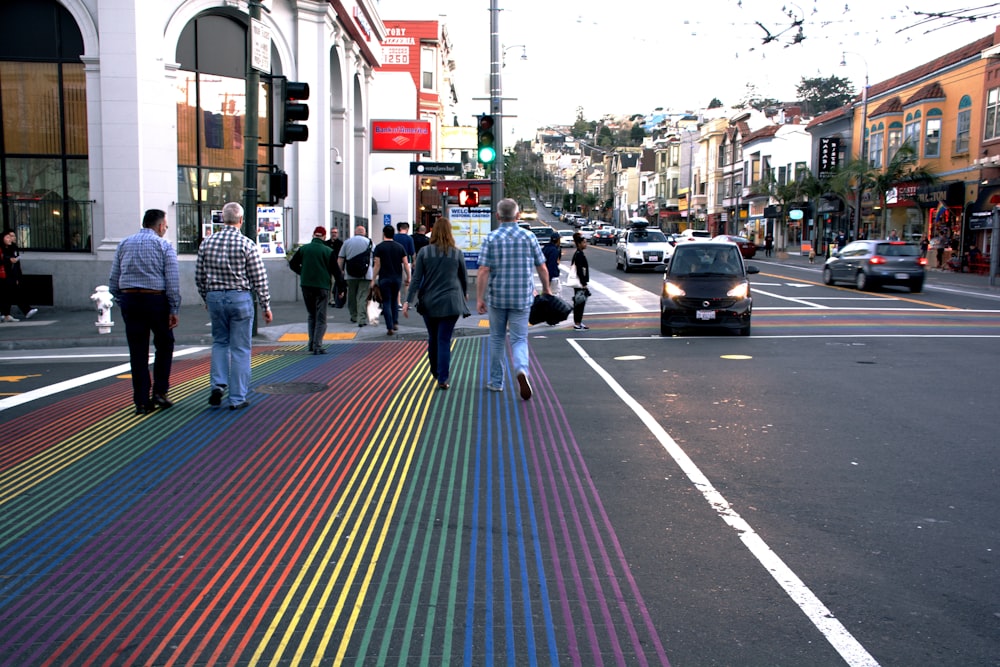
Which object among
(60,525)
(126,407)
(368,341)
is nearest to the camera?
(60,525)

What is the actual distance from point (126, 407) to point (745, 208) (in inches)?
2829

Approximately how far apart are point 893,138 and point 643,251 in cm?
2009

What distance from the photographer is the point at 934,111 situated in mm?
41906

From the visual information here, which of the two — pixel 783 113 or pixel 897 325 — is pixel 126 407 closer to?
pixel 897 325

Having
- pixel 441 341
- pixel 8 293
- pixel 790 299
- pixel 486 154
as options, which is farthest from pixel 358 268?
pixel 790 299

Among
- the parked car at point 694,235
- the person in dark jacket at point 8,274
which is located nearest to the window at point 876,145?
the parked car at point 694,235

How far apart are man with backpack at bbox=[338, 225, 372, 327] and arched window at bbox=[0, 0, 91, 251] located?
6.79 meters

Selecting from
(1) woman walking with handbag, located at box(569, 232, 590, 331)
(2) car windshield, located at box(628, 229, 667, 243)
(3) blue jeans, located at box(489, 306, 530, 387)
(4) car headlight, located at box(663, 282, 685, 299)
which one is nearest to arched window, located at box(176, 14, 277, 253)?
(1) woman walking with handbag, located at box(569, 232, 590, 331)

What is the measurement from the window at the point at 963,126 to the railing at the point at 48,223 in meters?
36.1

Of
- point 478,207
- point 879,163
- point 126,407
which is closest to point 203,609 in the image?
point 126,407

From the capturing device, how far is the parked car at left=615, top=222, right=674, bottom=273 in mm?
34500

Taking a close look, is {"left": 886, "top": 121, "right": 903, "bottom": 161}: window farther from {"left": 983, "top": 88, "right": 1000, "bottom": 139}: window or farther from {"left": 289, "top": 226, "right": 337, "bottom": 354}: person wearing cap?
{"left": 289, "top": 226, "right": 337, "bottom": 354}: person wearing cap

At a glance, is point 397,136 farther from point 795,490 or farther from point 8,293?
point 795,490

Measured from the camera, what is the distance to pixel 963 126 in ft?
129
